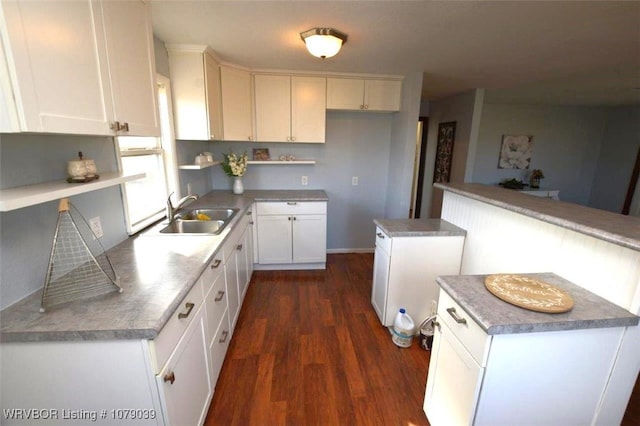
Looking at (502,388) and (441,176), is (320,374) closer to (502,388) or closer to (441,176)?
(502,388)

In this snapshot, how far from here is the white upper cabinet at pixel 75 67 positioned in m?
0.82

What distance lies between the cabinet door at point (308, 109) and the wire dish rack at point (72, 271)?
2.40 meters

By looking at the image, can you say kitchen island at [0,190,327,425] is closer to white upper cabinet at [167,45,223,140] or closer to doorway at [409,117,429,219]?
white upper cabinet at [167,45,223,140]

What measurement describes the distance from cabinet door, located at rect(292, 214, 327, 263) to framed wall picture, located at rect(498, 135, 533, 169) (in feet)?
13.4

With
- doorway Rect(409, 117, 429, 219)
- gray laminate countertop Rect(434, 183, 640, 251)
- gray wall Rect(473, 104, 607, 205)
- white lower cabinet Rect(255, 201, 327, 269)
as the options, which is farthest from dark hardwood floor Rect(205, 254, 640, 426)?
gray wall Rect(473, 104, 607, 205)

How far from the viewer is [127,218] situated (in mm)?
1801

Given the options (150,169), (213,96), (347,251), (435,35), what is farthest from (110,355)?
(347,251)

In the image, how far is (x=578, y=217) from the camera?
1317mm

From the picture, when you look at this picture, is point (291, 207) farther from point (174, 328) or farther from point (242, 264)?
point (174, 328)

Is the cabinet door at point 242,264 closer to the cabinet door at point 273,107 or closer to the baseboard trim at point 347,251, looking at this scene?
the cabinet door at point 273,107

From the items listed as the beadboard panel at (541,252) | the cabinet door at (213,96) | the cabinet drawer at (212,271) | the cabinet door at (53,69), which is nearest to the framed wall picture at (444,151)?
the beadboard panel at (541,252)

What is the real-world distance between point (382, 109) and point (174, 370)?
10.7 feet

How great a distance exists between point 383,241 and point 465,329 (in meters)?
1.13

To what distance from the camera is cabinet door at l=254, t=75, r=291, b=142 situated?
319cm
